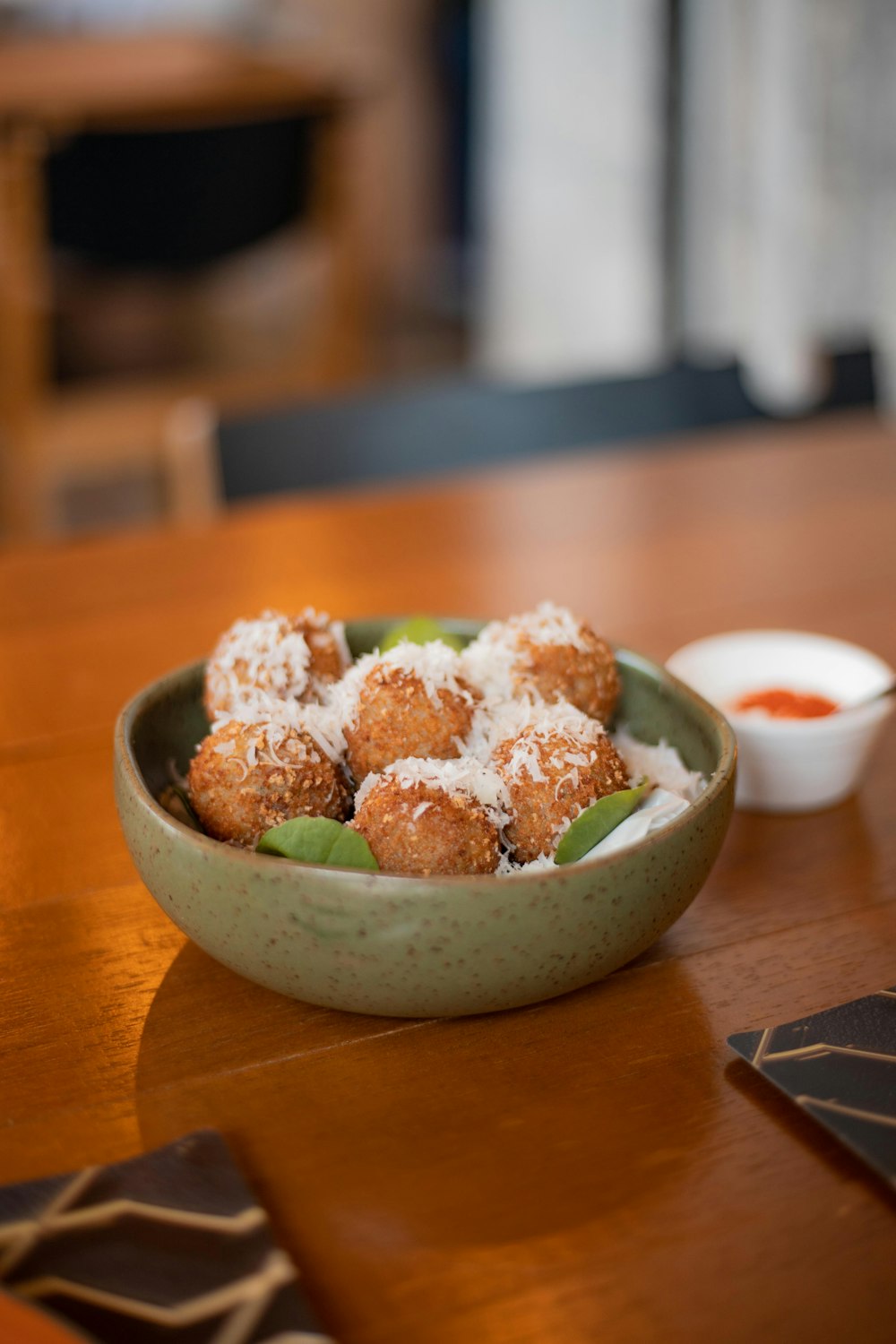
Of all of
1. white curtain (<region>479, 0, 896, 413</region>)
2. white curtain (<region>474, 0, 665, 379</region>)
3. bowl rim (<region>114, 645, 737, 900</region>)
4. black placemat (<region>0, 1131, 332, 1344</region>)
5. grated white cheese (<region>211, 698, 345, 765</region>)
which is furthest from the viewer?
white curtain (<region>474, 0, 665, 379</region>)

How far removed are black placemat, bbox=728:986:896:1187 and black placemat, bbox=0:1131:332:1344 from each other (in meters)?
0.23

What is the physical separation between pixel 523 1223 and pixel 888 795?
48 centimetres

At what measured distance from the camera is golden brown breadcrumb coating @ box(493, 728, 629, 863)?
25.4 inches

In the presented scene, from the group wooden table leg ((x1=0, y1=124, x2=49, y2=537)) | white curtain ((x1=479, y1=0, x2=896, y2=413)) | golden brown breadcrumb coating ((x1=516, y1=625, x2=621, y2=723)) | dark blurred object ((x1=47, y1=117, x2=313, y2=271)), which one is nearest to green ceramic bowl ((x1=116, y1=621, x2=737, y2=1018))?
golden brown breadcrumb coating ((x1=516, y1=625, x2=621, y2=723))

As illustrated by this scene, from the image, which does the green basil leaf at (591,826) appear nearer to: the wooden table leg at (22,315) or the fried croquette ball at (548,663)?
the fried croquette ball at (548,663)

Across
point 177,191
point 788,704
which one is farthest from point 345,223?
point 788,704

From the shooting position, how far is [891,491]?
1.53 m

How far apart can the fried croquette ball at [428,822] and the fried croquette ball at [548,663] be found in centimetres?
12

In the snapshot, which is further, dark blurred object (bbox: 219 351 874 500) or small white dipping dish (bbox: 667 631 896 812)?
dark blurred object (bbox: 219 351 874 500)

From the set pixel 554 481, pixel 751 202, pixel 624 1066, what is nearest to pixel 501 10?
pixel 751 202

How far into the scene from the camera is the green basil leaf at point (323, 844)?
608 mm

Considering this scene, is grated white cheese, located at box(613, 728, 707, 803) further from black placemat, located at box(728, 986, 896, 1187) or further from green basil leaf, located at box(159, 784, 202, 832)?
green basil leaf, located at box(159, 784, 202, 832)

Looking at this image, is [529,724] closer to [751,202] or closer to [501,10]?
[751,202]

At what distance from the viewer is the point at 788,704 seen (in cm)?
92
